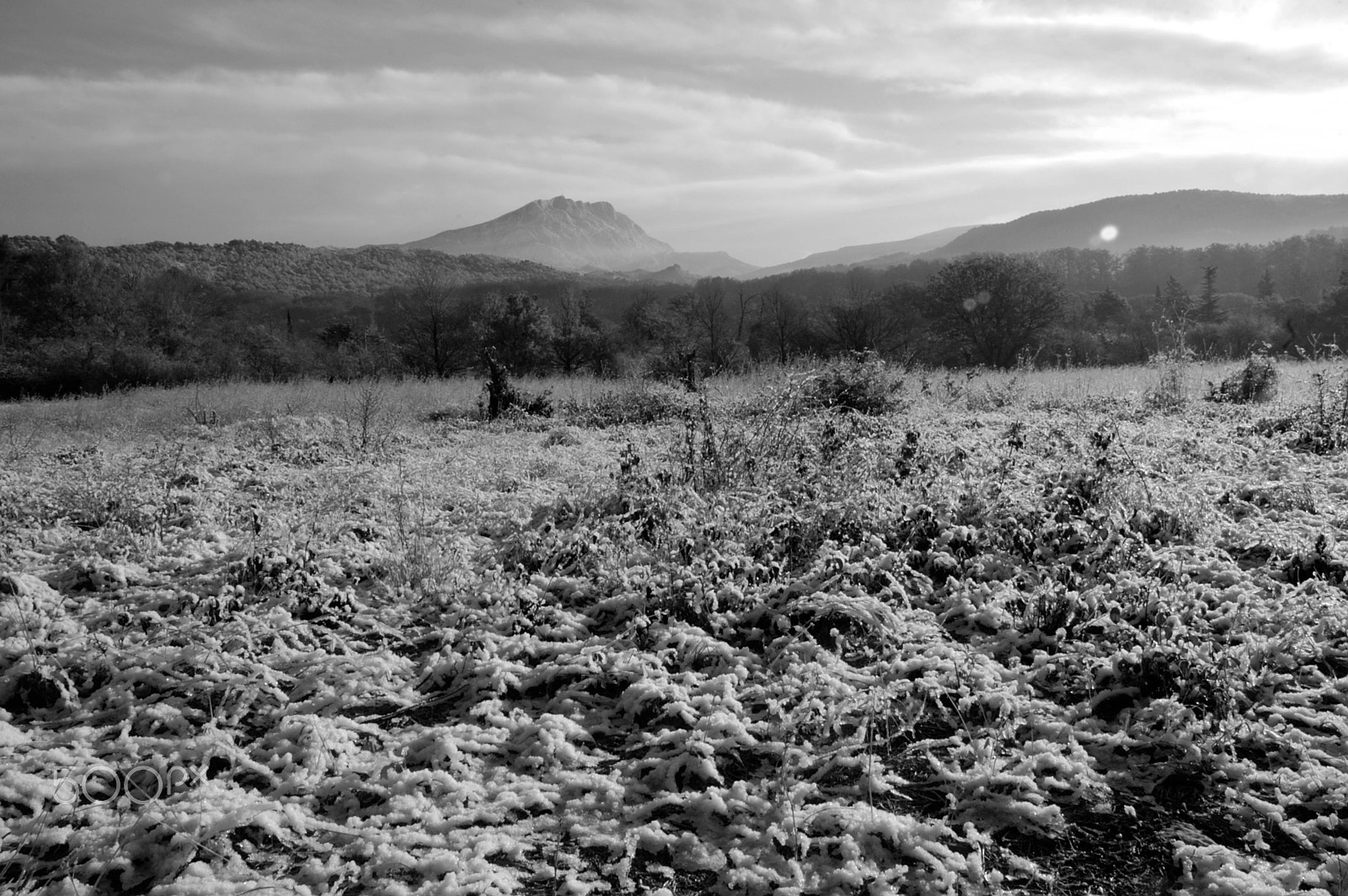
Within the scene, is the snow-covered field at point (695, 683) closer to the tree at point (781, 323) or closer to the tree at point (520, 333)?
the tree at point (520, 333)

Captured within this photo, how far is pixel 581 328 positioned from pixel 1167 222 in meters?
161

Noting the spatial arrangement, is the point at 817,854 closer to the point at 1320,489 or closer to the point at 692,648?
the point at 692,648

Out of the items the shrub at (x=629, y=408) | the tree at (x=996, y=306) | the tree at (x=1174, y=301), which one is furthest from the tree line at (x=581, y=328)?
the shrub at (x=629, y=408)

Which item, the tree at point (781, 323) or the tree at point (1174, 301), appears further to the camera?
the tree at point (1174, 301)

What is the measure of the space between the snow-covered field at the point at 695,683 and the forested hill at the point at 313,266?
3112 inches

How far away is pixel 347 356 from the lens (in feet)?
114

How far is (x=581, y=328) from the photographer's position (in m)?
36.2

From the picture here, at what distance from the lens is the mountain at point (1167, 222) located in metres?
135

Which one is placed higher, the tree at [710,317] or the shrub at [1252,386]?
the tree at [710,317]

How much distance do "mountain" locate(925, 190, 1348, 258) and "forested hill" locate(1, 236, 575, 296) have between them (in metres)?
77.7

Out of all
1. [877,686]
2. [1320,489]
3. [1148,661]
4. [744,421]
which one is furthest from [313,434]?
[1320,489]

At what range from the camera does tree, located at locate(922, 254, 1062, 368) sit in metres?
33.3

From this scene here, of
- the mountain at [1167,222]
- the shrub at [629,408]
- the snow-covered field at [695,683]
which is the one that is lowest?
the snow-covered field at [695,683]

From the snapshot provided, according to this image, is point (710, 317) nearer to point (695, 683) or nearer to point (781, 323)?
point (781, 323)
